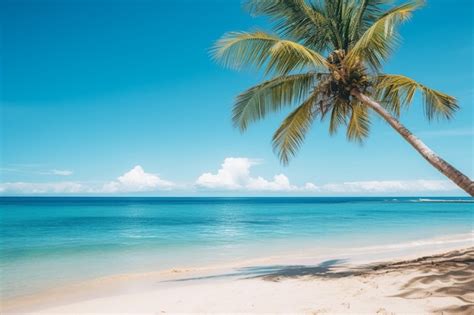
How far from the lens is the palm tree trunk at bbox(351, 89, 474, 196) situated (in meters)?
5.12

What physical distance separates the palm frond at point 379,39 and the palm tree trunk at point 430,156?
0.88m

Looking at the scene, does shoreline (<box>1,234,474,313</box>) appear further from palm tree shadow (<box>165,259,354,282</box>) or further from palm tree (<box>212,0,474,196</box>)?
palm tree (<box>212,0,474,196</box>)

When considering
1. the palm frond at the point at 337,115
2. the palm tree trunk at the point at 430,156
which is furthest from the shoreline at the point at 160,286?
the palm frond at the point at 337,115

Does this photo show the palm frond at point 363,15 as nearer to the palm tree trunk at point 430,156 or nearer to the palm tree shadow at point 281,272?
the palm tree trunk at point 430,156

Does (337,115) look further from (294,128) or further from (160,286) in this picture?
(160,286)

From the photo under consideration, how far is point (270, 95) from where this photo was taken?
732 cm

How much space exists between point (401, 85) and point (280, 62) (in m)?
2.36

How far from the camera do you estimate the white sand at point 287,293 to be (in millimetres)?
4531

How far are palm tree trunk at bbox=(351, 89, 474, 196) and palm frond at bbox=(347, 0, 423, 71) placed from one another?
875 millimetres

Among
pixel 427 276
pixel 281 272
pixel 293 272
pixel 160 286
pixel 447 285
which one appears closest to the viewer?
pixel 447 285

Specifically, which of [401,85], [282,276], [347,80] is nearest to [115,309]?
[282,276]

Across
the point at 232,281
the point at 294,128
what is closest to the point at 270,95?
the point at 294,128

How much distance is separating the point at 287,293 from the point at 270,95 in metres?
3.96

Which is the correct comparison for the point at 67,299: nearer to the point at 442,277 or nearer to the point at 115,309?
the point at 115,309
